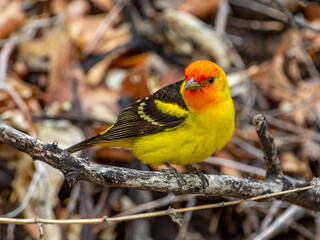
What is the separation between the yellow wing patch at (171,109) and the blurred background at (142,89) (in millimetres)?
1130

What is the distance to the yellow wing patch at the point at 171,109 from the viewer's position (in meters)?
3.38

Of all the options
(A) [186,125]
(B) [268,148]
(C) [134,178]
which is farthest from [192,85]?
(C) [134,178]

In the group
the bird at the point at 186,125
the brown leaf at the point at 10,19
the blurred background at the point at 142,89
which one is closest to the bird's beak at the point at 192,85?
the bird at the point at 186,125

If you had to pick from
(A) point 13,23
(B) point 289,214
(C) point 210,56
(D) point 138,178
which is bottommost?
(B) point 289,214

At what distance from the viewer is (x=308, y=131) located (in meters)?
5.41

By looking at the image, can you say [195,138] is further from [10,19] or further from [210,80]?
[10,19]

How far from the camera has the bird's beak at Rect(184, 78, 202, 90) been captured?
3275mm

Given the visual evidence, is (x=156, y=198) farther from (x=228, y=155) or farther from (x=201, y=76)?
(x=201, y=76)

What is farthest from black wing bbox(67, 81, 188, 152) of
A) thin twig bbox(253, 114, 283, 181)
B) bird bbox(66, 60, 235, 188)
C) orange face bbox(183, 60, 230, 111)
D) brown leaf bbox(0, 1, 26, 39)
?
brown leaf bbox(0, 1, 26, 39)

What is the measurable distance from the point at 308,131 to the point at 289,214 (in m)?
1.52

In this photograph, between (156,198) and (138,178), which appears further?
(156,198)

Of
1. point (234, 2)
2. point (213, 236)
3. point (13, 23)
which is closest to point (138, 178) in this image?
point (213, 236)

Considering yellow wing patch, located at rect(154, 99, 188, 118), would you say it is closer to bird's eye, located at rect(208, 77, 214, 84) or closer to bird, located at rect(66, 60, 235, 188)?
bird, located at rect(66, 60, 235, 188)

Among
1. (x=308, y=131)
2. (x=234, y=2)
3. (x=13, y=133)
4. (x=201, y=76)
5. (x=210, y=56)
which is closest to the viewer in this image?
(x=13, y=133)
